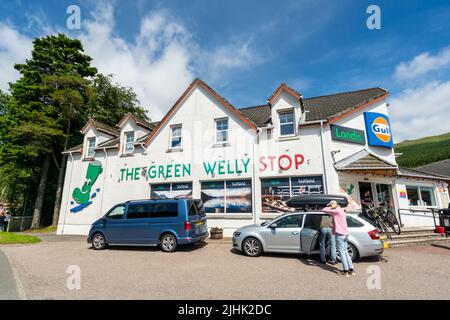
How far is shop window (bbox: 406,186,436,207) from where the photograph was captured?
14.4 meters

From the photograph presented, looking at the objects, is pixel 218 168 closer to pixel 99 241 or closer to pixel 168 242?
pixel 168 242

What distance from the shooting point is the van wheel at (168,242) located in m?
9.12

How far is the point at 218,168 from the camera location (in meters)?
13.5

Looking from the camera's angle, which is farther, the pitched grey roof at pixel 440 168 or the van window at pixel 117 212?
the pitched grey roof at pixel 440 168

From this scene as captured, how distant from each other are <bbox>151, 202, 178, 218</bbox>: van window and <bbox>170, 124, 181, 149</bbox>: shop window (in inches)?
238

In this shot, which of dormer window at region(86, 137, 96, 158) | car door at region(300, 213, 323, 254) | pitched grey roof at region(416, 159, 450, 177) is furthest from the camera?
pitched grey roof at region(416, 159, 450, 177)

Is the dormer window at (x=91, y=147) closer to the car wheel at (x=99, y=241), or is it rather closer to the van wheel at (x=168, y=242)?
the car wheel at (x=99, y=241)

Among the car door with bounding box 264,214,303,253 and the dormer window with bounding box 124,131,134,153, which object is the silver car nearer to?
the car door with bounding box 264,214,303,253

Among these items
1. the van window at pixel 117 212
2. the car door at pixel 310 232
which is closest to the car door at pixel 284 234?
the car door at pixel 310 232

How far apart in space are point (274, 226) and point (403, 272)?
375 cm

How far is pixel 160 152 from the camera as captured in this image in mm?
15148

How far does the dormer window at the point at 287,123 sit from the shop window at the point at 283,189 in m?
2.74

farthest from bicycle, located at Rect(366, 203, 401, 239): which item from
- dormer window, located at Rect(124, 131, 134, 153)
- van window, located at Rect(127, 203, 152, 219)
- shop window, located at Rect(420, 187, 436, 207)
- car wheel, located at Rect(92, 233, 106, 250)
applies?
dormer window, located at Rect(124, 131, 134, 153)
